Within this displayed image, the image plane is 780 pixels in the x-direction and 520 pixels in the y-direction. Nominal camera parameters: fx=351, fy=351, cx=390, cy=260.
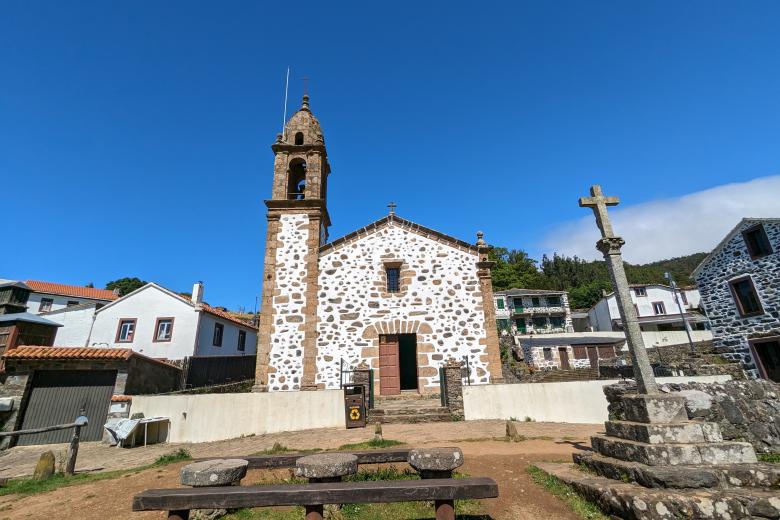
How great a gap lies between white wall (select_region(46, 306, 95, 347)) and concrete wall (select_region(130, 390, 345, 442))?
16.2 meters

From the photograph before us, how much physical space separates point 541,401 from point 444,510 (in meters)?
9.80

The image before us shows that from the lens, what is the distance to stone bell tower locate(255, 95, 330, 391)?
14188mm

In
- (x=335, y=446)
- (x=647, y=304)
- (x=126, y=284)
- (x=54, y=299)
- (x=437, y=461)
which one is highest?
(x=126, y=284)

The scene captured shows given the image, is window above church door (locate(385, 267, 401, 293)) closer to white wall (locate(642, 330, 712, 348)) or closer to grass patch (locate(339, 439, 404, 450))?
grass patch (locate(339, 439, 404, 450))

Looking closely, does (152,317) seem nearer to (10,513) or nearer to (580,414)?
(10,513)

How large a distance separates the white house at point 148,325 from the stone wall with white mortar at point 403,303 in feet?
41.3

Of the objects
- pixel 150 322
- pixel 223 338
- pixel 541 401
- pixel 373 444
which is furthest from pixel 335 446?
pixel 150 322

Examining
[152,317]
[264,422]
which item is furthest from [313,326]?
[152,317]

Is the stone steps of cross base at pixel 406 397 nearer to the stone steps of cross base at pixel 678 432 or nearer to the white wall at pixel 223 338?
the stone steps of cross base at pixel 678 432

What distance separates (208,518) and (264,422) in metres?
7.05

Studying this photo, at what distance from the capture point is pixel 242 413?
11.3m

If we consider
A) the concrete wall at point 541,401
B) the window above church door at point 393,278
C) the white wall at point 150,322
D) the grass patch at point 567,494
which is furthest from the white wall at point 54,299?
the grass patch at point 567,494

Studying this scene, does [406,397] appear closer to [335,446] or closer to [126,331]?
[335,446]

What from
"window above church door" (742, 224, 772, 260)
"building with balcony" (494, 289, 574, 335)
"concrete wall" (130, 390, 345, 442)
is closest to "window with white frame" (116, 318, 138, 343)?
"concrete wall" (130, 390, 345, 442)
